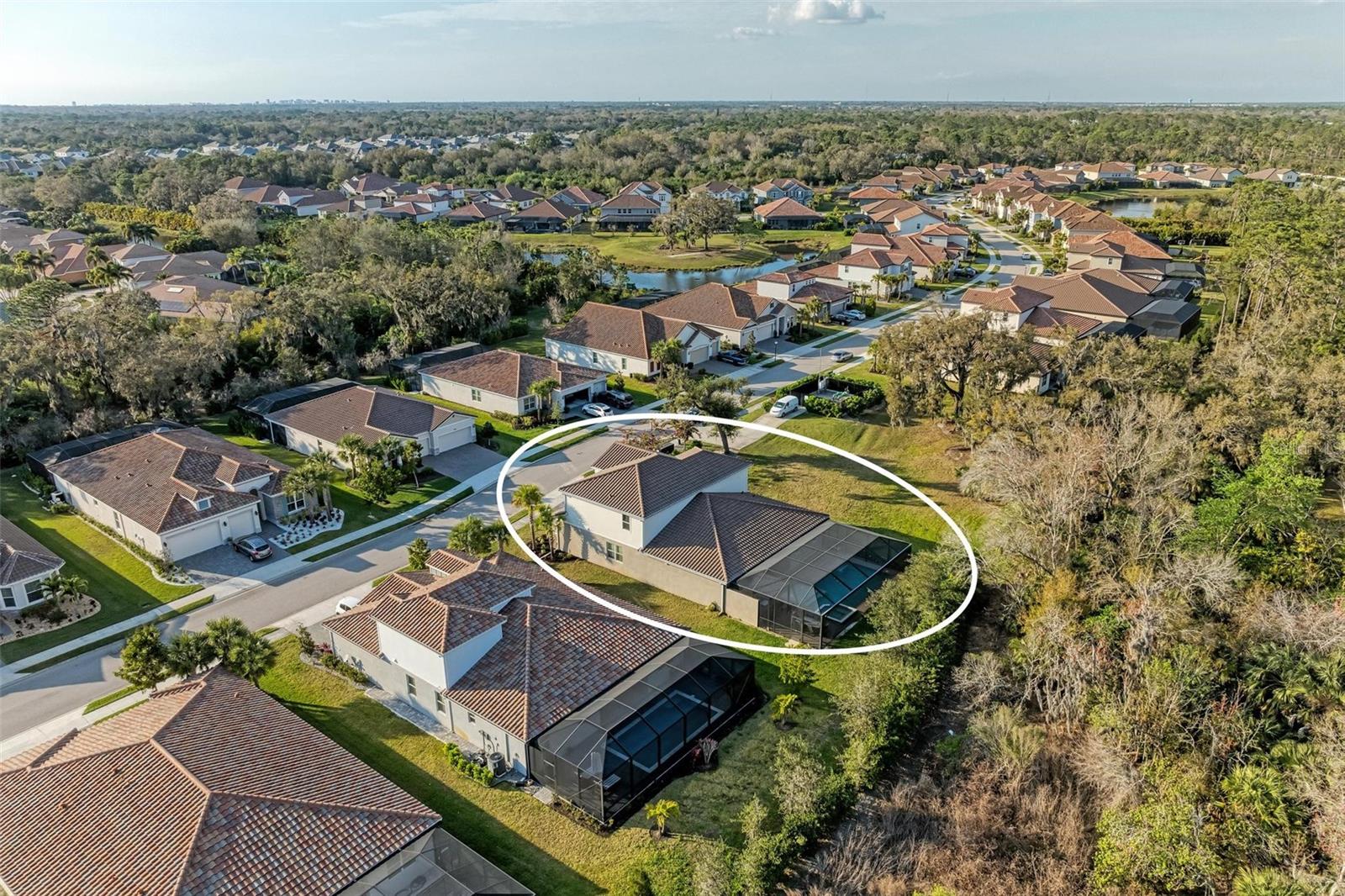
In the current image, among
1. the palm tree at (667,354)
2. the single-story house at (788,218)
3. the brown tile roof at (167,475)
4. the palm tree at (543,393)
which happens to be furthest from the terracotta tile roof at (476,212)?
the brown tile roof at (167,475)

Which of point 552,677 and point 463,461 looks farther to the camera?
point 463,461

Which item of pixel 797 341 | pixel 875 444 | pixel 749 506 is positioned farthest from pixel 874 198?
pixel 749 506

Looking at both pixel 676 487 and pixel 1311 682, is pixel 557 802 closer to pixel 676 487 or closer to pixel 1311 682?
pixel 676 487

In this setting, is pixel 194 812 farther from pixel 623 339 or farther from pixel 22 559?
pixel 623 339

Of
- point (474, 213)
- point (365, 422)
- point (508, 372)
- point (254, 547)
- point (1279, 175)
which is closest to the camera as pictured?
point (254, 547)

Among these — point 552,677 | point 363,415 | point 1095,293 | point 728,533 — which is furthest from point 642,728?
point 1095,293
